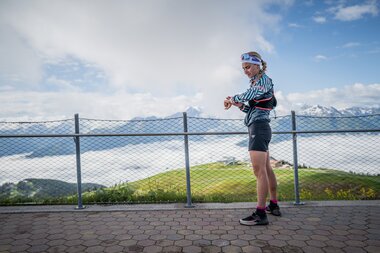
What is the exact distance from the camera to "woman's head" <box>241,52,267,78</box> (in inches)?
145

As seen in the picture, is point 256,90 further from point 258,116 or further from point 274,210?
point 274,210

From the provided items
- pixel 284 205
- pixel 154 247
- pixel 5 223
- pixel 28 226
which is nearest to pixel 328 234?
pixel 284 205

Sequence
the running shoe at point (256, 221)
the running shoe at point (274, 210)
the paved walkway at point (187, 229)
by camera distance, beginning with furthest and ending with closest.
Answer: the running shoe at point (274, 210), the running shoe at point (256, 221), the paved walkway at point (187, 229)

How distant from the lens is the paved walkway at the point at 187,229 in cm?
316

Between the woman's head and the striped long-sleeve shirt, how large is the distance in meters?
0.11

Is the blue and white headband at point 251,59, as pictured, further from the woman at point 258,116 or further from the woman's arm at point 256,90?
the woman's arm at point 256,90

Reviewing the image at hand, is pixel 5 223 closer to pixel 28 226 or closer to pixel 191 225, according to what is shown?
pixel 28 226

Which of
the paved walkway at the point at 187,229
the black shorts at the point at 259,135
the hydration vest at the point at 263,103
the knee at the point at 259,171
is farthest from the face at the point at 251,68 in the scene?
the paved walkway at the point at 187,229

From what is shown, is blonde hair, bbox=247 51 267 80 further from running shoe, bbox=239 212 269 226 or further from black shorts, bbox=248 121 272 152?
running shoe, bbox=239 212 269 226

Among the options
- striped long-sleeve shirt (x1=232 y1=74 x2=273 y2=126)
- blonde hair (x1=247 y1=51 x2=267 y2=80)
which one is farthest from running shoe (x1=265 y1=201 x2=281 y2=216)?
blonde hair (x1=247 y1=51 x2=267 y2=80)

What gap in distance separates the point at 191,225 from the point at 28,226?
2.25 meters

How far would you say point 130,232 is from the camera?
3.68 m

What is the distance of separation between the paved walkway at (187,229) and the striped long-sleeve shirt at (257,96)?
1394mm

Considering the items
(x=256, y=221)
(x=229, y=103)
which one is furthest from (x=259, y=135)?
(x=256, y=221)
